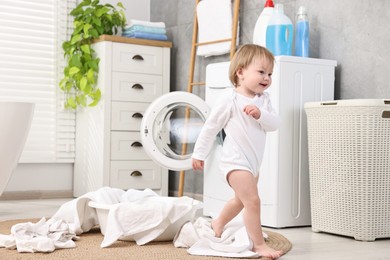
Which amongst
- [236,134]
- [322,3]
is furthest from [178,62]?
[236,134]

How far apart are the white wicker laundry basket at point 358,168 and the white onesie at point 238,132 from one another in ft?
1.76

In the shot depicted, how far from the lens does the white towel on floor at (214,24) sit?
3805 millimetres

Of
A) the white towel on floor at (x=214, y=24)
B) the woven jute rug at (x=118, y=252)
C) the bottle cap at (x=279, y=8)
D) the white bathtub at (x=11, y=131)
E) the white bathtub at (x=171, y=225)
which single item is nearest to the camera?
the woven jute rug at (x=118, y=252)

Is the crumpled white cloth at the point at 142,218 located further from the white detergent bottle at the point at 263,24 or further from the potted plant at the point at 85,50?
the potted plant at the point at 85,50

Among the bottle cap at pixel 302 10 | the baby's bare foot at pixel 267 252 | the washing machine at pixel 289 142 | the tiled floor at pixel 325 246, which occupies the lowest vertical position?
the tiled floor at pixel 325 246

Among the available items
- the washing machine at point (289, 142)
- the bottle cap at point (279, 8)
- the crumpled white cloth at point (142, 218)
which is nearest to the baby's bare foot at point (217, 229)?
the crumpled white cloth at point (142, 218)

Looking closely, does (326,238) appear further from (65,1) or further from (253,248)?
(65,1)

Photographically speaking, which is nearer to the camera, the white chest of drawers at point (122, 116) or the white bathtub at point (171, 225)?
the white bathtub at point (171, 225)

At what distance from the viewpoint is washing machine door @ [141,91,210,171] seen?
3594 millimetres

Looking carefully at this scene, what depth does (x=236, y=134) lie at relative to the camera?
225 cm

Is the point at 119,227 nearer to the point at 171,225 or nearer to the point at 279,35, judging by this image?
the point at 171,225

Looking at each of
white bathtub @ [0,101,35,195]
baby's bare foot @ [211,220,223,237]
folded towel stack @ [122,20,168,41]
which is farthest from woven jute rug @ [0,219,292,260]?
folded towel stack @ [122,20,168,41]

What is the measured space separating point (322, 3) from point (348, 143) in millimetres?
921

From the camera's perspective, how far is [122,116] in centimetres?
412
